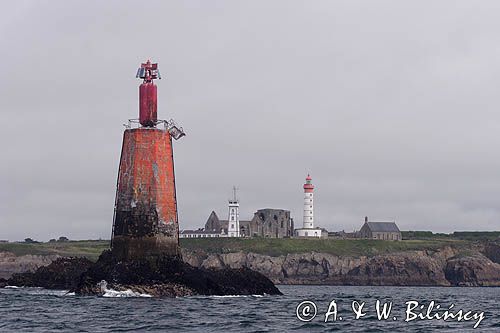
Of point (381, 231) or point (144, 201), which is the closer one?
Answer: point (144, 201)

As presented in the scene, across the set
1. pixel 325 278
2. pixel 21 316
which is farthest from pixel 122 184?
pixel 325 278

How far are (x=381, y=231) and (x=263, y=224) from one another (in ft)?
71.1

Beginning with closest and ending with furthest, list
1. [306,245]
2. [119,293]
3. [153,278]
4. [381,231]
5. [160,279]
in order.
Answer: [119,293] → [153,278] → [160,279] → [306,245] → [381,231]

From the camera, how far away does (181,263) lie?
6681 cm

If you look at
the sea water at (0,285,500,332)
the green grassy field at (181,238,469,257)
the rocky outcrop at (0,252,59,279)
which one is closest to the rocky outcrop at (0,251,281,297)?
the sea water at (0,285,500,332)

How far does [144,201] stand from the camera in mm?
66438

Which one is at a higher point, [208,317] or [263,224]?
[263,224]

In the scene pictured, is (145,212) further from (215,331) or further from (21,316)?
(215,331)

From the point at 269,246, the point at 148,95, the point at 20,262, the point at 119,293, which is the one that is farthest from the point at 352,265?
the point at 119,293

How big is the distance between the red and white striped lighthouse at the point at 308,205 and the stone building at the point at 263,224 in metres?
9.48

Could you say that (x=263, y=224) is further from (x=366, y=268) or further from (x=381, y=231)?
(x=366, y=268)

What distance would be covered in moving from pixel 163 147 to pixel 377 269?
79043 mm

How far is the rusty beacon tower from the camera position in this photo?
66.4 metres

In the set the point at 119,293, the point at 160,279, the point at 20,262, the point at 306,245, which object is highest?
the point at 306,245
